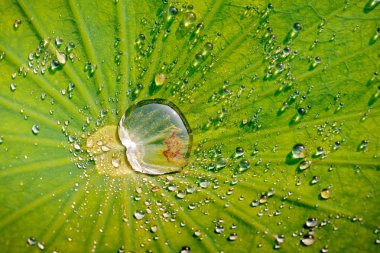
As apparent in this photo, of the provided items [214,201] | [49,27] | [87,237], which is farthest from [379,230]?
[49,27]

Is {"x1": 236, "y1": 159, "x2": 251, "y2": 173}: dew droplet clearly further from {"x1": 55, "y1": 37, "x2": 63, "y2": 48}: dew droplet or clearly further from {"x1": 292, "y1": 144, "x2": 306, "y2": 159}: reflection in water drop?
{"x1": 55, "y1": 37, "x2": 63, "y2": 48}: dew droplet

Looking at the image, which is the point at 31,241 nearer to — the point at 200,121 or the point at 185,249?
the point at 185,249

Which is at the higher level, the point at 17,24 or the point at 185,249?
the point at 17,24

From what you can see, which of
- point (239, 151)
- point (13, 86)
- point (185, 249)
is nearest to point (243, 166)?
point (239, 151)

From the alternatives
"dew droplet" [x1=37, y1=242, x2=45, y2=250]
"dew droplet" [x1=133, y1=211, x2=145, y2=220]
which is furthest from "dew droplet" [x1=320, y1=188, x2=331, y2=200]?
"dew droplet" [x1=37, y1=242, x2=45, y2=250]

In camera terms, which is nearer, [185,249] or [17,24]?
[17,24]

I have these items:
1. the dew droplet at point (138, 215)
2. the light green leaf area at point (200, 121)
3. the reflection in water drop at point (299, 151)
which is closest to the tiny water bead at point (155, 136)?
the light green leaf area at point (200, 121)

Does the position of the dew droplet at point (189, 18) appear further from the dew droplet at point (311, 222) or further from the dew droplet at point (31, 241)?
the dew droplet at point (31, 241)

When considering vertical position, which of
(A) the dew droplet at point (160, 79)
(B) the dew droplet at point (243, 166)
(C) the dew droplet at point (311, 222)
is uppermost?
→ (A) the dew droplet at point (160, 79)
